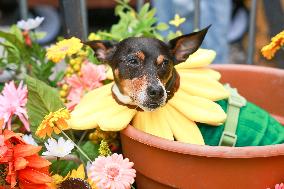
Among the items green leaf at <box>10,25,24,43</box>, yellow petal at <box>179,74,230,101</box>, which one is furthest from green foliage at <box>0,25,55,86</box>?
yellow petal at <box>179,74,230,101</box>

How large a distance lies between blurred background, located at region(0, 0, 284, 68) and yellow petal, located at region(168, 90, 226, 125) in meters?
0.56

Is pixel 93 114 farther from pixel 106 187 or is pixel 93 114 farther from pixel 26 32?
pixel 26 32

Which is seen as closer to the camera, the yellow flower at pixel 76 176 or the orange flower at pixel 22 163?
the orange flower at pixel 22 163

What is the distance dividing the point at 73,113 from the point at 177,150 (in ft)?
1.17

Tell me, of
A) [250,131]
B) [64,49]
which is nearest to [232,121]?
[250,131]

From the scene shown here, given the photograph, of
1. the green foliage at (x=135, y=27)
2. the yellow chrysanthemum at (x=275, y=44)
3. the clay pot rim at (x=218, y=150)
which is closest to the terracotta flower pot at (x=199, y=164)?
the clay pot rim at (x=218, y=150)

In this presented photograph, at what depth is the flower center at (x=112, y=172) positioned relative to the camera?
1.28m

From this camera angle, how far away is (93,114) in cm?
148

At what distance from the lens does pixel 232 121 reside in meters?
1.50

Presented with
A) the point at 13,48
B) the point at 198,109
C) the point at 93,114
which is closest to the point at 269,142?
the point at 198,109

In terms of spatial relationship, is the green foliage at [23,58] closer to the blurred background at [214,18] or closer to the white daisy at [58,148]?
the blurred background at [214,18]

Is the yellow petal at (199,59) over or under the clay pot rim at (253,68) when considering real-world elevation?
over

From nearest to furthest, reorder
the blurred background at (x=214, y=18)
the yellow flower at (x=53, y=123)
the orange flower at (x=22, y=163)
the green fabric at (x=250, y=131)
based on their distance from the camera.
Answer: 1. the orange flower at (x=22, y=163)
2. the yellow flower at (x=53, y=123)
3. the green fabric at (x=250, y=131)
4. the blurred background at (x=214, y=18)

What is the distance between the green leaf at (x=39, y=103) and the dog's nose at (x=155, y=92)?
26 centimetres
